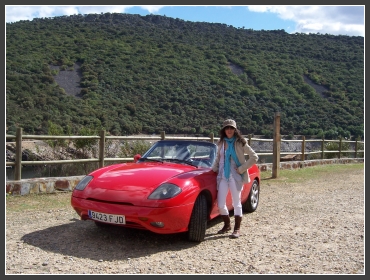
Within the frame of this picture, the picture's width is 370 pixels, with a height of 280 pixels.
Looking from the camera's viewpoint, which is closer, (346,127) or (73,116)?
(73,116)

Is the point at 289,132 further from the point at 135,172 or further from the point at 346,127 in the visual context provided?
the point at 135,172

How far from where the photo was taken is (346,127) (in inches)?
1597

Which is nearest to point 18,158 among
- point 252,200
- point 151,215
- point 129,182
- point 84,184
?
point 84,184

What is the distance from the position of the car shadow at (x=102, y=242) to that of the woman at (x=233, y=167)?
0.48 meters

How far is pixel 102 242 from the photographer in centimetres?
520

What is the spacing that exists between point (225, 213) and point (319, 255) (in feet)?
4.42

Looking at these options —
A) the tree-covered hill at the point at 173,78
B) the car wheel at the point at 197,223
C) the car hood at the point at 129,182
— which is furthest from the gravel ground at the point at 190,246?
the tree-covered hill at the point at 173,78

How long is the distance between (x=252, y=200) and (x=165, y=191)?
2810mm

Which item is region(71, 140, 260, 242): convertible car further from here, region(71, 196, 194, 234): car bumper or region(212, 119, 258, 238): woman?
region(212, 119, 258, 238): woman

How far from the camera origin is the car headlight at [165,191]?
491 cm

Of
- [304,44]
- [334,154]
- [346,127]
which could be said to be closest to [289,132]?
[346,127]

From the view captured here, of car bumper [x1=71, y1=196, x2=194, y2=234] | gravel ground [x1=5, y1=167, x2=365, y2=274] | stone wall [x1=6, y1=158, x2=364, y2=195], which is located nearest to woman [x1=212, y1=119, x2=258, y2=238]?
gravel ground [x1=5, y1=167, x2=365, y2=274]

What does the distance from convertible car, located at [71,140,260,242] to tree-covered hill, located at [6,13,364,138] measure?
22058 mm

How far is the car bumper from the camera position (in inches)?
189
